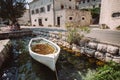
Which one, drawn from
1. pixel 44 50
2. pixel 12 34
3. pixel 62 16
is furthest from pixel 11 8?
pixel 44 50

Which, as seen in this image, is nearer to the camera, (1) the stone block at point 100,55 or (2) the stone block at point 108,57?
(2) the stone block at point 108,57

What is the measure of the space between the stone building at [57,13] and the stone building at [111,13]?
548 centimetres

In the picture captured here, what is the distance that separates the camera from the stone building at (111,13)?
14937mm

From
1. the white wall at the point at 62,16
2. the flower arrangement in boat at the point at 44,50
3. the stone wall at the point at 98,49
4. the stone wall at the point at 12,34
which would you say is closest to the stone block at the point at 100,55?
the stone wall at the point at 98,49

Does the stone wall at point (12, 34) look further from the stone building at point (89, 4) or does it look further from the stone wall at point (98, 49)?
the stone building at point (89, 4)

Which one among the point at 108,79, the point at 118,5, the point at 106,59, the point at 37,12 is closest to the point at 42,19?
the point at 37,12

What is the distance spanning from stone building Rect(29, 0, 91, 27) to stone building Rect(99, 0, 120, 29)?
5.48 meters

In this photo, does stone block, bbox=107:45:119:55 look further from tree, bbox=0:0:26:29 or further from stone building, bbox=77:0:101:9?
stone building, bbox=77:0:101:9

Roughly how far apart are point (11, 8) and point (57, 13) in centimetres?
820

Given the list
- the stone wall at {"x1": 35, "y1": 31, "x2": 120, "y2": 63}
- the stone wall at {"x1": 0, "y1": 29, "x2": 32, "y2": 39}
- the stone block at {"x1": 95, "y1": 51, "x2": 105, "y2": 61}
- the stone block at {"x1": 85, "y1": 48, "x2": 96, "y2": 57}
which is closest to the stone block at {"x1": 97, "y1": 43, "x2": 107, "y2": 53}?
the stone wall at {"x1": 35, "y1": 31, "x2": 120, "y2": 63}

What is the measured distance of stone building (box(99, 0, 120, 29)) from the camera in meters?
14.9

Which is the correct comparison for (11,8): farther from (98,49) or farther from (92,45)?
(98,49)

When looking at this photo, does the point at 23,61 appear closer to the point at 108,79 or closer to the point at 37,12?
the point at 108,79

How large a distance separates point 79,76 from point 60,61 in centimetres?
199
